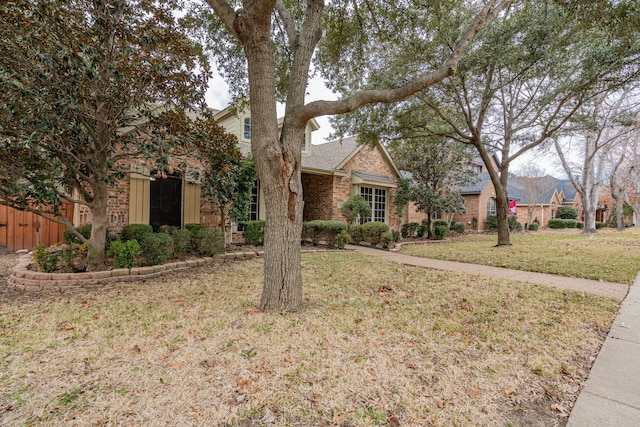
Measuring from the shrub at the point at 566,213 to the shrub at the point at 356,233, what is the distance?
93.1 ft

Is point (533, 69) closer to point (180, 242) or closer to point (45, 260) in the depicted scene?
point (180, 242)

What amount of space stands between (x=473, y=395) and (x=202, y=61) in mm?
7439

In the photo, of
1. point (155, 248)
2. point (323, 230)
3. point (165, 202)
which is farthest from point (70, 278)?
point (323, 230)

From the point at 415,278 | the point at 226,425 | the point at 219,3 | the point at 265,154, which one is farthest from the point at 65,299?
the point at 415,278

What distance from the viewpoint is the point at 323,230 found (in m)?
10.8

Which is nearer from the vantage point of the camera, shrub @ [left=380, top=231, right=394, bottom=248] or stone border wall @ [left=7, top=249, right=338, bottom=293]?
stone border wall @ [left=7, top=249, right=338, bottom=293]

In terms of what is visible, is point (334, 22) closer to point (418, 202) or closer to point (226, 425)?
point (226, 425)

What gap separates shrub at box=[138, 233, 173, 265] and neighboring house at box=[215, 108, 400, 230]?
496cm

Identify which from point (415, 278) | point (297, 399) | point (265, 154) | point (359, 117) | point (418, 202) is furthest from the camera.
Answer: point (418, 202)

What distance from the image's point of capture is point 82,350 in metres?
2.94

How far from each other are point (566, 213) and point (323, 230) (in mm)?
30415

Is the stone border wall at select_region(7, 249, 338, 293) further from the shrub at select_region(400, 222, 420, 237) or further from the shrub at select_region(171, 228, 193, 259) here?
the shrub at select_region(400, 222, 420, 237)

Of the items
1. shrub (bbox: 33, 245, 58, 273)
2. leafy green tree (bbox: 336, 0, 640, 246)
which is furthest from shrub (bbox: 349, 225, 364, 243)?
shrub (bbox: 33, 245, 58, 273)

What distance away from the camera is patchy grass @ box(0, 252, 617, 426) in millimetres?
2082
